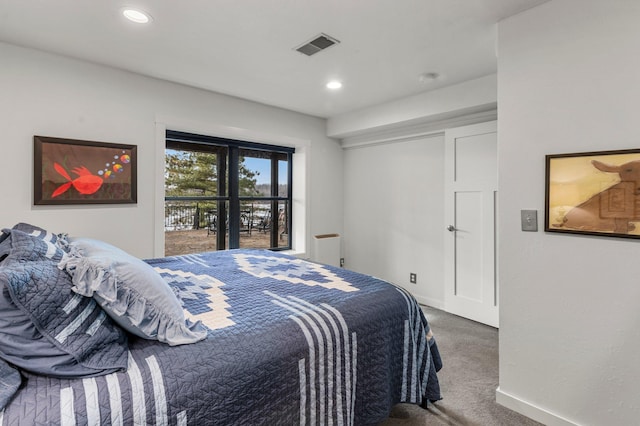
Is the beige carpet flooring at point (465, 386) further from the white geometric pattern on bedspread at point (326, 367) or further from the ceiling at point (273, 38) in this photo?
the ceiling at point (273, 38)

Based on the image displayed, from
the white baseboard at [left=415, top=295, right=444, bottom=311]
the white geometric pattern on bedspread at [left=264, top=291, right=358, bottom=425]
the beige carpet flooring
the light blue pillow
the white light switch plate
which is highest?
the white light switch plate

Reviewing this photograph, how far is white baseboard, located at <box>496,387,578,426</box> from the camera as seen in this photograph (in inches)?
70.1

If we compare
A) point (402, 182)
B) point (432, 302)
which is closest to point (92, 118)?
point (402, 182)

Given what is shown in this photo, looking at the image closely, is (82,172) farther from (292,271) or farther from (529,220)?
(529,220)

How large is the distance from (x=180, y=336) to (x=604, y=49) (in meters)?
2.39

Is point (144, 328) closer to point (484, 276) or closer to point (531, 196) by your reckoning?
point (531, 196)

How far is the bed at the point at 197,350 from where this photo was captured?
92 cm

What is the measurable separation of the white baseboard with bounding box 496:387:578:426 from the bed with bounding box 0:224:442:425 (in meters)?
0.49

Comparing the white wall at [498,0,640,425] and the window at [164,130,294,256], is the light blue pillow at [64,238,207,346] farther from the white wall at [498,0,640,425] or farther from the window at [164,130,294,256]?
the window at [164,130,294,256]

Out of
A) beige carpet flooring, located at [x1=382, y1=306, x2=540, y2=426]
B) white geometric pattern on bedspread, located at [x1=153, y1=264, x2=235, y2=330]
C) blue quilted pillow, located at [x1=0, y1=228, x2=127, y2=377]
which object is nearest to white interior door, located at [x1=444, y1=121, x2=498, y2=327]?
beige carpet flooring, located at [x1=382, y1=306, x2=540, y2=426]

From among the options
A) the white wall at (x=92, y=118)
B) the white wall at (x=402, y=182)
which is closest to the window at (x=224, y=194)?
the white wall at (x=92, y=118)

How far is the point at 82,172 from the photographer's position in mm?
2611

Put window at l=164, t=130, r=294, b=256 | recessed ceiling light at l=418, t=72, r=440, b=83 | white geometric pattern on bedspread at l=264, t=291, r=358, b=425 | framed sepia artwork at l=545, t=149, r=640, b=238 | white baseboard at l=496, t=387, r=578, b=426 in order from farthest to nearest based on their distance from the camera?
window at l=164, t=130, r=294, b=256
recessed ceiling light at l=418, t=72, r=440, b=83
white baseboard at l=496, t=387, r=578, b=426
framed sepia artwork at l=545, t=149, r=640, b=238
white geometric pattern on bedspread at l=264, t=291, r=358, b=425

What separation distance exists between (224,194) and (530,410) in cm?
339
